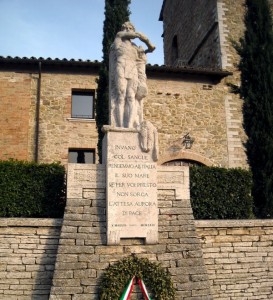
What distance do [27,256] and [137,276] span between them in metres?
2.03

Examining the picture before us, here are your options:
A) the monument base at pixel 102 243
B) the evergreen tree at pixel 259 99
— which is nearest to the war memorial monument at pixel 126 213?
the monument base at pixel 102 243

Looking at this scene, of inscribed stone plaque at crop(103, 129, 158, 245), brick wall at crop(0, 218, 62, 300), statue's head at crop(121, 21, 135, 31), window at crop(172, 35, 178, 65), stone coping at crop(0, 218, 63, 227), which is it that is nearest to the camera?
brick wall at crop(0, 218, 62, 300)

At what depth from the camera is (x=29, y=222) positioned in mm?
7281

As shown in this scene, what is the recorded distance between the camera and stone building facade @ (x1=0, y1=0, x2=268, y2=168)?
49.3 ft

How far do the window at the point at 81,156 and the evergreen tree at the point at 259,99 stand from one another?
6.62m

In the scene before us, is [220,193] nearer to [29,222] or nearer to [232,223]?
[232,223]

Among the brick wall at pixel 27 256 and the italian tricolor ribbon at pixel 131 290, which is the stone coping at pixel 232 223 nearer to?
the italian tricolor ribbon at pixel 131 290

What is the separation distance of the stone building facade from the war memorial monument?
7508 mm

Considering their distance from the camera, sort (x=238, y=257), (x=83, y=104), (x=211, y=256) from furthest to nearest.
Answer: (x=83, y=104) → (x=238, y=257) → (x=211, y=256)

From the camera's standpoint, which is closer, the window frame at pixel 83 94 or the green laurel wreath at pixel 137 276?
the green laurel wreath at pixel 137 276

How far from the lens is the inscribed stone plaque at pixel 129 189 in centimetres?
709

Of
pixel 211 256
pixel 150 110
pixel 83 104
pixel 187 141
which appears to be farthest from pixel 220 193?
pixel 83 104

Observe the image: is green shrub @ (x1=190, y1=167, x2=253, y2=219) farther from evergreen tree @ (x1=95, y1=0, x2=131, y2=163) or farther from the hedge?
evergreen tree @ (x1=95, y1=0, x2=131, y2=163)

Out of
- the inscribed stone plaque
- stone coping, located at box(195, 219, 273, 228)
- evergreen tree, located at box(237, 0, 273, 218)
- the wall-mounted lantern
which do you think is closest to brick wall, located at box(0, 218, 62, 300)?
the inscribed stone plaque
